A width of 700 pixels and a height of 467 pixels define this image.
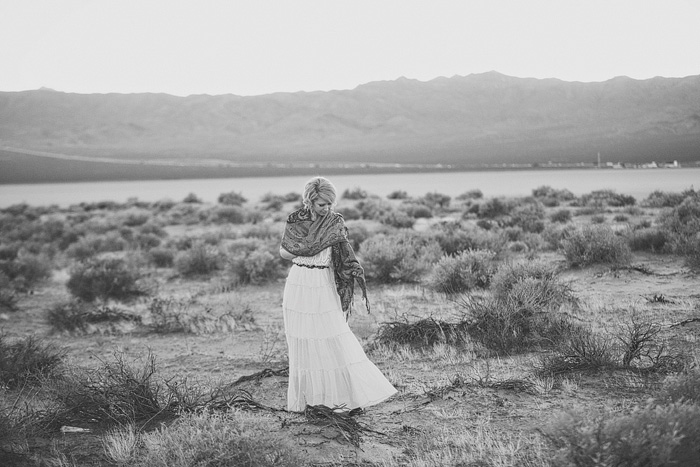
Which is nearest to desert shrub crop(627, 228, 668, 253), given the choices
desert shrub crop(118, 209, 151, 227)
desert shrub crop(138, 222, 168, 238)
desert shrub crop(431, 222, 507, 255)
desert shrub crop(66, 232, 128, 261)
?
desert shrub crop(431, 222, 507, 255)

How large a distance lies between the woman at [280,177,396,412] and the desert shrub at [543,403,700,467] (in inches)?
78.7

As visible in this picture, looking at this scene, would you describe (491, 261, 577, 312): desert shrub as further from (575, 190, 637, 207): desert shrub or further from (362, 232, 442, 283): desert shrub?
(575, 190, 637, 207): desert shrub

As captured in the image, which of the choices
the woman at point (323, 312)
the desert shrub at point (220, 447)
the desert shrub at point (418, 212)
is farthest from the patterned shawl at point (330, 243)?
the desert shrub at point (418, 212)

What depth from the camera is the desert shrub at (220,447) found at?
3.69m

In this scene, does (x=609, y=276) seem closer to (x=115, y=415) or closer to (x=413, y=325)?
(x=413, y=325)

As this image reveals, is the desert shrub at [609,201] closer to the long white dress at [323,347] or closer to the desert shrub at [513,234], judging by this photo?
the desert shrub at [513,234]

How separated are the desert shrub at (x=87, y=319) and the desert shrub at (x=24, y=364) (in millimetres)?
2401

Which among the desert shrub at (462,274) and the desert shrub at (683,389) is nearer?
the desert shrub at (683,389)

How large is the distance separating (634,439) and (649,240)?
1065 cm

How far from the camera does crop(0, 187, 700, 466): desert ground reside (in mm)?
4133

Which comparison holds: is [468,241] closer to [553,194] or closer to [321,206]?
[321,206]

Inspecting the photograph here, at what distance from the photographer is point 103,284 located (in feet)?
37.8

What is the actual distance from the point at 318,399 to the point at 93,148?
142531 millimetres

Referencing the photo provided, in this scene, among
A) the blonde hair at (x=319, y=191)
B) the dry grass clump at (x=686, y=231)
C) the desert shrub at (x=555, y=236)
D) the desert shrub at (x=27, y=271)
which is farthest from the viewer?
the desert shrub at (x=27, y=271)
